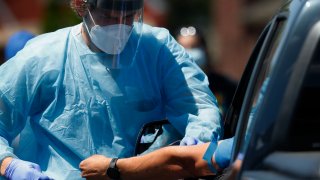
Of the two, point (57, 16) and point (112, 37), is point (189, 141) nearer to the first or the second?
point (112, 37)

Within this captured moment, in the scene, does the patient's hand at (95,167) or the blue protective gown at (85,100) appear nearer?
the patient's hand at (95,167)

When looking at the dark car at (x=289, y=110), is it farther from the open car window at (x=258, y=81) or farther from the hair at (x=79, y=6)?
the hair at (x=79, y=6)

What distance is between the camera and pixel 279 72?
3713 mm

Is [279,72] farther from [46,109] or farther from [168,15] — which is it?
[168,15]

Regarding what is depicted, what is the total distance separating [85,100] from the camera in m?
5.01

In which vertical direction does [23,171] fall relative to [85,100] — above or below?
below

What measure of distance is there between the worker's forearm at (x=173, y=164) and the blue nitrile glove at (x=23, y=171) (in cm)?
56

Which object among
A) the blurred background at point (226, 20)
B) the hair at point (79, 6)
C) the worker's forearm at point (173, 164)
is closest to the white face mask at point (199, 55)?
the hair at point (79, 6)

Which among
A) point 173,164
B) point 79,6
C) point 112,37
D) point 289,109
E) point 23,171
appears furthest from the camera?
point 79,6

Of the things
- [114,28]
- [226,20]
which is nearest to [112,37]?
[114,28]

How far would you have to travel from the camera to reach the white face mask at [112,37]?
5.09 meters

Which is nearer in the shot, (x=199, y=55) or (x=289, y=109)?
(x=289, y=109)

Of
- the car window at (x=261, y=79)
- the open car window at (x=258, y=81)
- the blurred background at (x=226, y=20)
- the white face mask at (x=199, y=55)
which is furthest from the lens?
the blurred background at (x=226, y=20)

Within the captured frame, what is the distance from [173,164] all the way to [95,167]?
0.48 m
